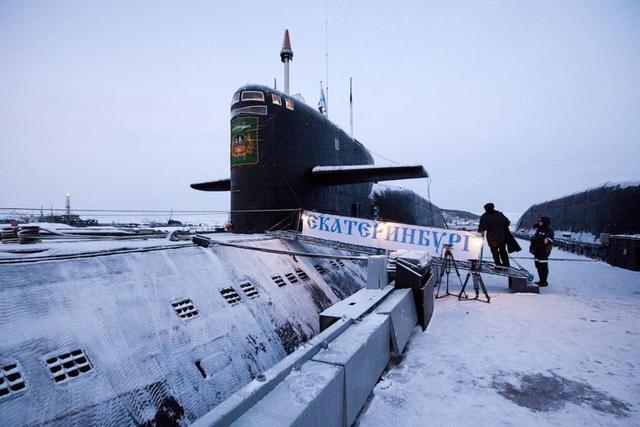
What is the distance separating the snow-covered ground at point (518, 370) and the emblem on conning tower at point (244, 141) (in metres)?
5.60

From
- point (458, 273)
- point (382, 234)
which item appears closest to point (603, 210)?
point (458, 273)

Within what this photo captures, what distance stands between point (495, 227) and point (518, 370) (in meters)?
5.69

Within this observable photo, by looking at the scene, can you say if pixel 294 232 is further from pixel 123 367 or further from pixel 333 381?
pixel 333 381

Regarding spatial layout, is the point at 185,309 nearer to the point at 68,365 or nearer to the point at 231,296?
the point at 231,296

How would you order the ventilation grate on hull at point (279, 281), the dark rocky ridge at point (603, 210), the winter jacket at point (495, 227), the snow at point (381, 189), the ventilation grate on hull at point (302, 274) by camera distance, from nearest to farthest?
the ventilation grate on hull at point (279, 281) < the ventilation grate on hull at point (302, 274) < the winter jacket at point (495, 227) < the snow at point (381, 189) < the dark rocky ridge at point (603, 210)

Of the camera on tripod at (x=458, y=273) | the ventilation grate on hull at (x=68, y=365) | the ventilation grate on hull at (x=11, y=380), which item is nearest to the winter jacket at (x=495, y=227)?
the camera on tripod at (x=458, y=273)

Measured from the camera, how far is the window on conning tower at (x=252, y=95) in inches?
319

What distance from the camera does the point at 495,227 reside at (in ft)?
27.3

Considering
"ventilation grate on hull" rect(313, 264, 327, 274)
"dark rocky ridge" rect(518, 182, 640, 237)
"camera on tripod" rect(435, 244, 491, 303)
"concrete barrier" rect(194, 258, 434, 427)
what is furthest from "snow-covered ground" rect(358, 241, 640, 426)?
"dark rocky ridge" rect(518, 182, 640, 237)

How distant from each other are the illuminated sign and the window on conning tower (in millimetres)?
3105

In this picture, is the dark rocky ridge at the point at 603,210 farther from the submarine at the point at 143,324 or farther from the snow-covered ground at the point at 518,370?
the submarine at the point at 143,324

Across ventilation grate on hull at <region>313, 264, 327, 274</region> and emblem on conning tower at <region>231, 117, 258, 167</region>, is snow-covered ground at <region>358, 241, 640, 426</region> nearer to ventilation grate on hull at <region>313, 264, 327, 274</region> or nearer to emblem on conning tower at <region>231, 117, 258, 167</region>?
ventilation grate on hull at <region>313, 264, 327, 274</region>

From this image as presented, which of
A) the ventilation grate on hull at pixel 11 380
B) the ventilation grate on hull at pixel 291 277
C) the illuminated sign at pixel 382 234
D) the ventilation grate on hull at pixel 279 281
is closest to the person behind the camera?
the ventilation grate on hull at pixel 11 380

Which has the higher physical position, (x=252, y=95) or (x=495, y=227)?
(x=252, y=95)
